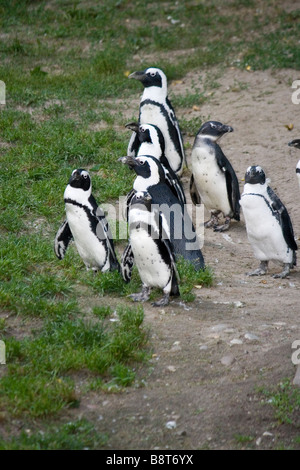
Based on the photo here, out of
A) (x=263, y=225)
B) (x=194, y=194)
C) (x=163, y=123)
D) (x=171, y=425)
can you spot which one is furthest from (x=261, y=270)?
(x=171, y=425)

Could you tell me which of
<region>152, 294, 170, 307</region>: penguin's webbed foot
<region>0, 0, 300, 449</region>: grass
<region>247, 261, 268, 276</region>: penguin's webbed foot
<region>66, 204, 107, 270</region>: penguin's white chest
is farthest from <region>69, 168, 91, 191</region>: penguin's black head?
<region>247, 261, 268, 276</region>: penguin's webbed foot

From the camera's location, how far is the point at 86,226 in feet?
19.0

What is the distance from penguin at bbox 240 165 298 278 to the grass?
0.63m

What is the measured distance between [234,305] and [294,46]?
626 cm

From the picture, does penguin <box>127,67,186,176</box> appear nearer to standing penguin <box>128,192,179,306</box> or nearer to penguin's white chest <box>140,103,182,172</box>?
penguin's white chest <box>140,103,182,172</box>

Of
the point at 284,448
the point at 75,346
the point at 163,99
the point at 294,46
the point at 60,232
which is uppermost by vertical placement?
the point at 294,46

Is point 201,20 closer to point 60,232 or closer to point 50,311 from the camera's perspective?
point 60,232

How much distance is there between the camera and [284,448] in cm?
412

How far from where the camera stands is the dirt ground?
4.18 meters

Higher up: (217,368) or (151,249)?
(151,249)

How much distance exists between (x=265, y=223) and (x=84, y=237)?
1437mm

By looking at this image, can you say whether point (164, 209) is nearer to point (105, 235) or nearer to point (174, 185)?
point (174, 185)
